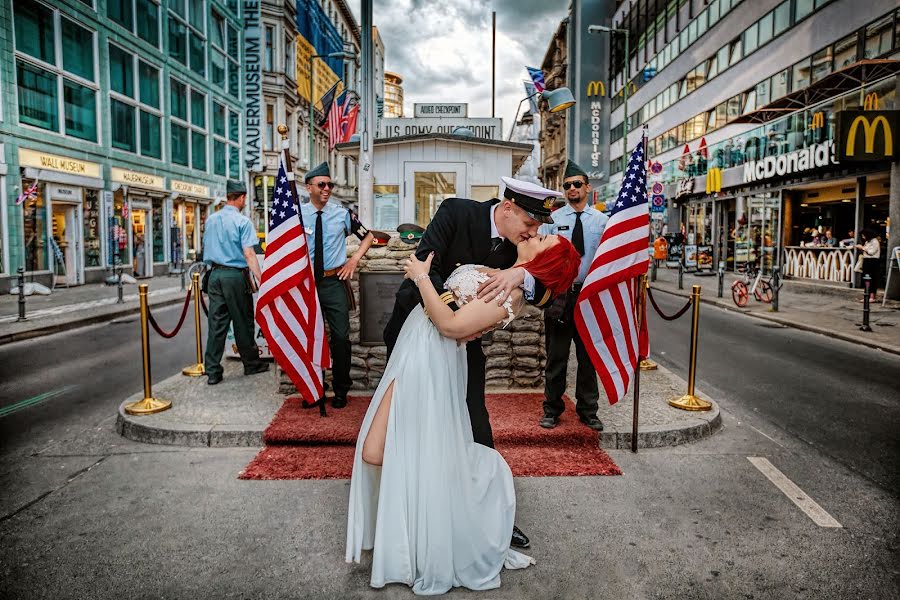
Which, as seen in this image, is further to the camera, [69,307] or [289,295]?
[69,307]

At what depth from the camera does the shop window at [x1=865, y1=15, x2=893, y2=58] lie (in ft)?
56.7

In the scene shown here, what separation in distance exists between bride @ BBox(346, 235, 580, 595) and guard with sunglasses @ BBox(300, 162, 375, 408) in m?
2.83

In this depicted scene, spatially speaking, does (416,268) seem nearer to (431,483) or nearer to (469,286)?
(469,286)

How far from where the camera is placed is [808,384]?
7602 mm

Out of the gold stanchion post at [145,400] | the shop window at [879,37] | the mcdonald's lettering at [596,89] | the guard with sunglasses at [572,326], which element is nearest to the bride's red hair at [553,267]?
the guard with sunglasses at [572,326]

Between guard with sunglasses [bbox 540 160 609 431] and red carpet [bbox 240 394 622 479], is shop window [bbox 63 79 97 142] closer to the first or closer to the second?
red carpet [bbox 240 394 622 479]

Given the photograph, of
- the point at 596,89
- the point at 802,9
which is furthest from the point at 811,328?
the point at 596,89

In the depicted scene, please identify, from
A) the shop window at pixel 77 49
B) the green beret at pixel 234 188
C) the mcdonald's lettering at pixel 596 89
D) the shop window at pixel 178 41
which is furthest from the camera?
the mcdonald's lettering at pixel 596 89

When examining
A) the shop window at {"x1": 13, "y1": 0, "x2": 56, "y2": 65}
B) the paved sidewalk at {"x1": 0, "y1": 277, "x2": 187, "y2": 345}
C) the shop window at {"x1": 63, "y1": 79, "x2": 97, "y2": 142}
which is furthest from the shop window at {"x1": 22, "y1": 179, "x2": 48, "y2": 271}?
the shop window at {"x1": 13, "y1": 0, "x2": 56, "y2": 65}

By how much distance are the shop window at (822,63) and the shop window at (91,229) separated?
25.4 metres

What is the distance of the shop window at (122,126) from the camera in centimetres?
2305

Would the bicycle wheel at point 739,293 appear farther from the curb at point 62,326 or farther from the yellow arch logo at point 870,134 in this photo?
the curb at point 62,326

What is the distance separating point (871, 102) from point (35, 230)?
25263 millimetres

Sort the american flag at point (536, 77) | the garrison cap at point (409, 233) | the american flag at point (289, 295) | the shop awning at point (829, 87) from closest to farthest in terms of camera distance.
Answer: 1. the garrison cap at point (409, 233)
2. the american flag at point (289, 295)
3. the shop awning at point (829, 87)
4. the american flag at point (536, 77)
